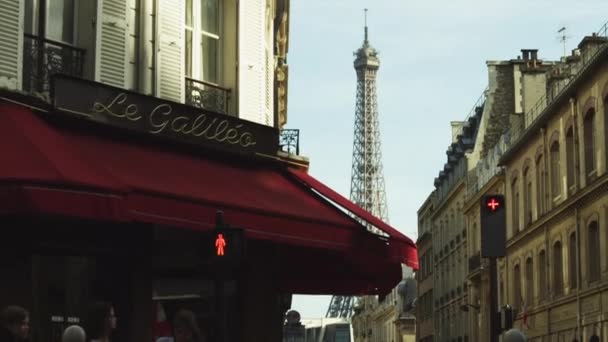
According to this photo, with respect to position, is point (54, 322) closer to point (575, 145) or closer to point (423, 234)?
point (575, 145)

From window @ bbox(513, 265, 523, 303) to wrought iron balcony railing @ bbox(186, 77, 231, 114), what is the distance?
115 ft

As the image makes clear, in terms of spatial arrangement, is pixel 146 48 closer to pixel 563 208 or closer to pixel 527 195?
pixel 563 208

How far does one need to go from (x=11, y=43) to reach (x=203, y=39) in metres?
4.80

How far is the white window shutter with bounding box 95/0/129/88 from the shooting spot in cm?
1845

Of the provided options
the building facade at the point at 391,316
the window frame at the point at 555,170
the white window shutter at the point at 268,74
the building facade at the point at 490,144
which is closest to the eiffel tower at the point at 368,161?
the building facade at the point at 391,316

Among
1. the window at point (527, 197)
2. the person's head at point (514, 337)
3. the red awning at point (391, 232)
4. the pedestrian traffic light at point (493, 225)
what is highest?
the window at point (527, 197)

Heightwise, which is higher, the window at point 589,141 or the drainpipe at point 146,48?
the window at point 589,141

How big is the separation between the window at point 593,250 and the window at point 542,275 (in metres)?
7.15

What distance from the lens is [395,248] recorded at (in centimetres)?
1975

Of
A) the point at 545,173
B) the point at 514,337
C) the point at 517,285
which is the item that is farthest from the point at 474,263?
the point at 514,337

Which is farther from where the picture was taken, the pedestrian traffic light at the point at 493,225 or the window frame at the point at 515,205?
the window frame at the point at 515,205

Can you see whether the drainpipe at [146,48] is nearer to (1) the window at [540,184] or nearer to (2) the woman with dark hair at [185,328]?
(2) the woman with dark hair at [185,328]

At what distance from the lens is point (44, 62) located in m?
17.6

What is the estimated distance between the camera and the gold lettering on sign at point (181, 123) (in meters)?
18.1
